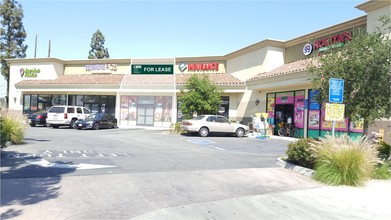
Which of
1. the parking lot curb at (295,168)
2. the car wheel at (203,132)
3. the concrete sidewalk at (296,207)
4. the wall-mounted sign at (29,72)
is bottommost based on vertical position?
the concrete sidewalk at (296,207)

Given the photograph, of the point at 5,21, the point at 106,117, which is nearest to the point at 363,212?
the point at 106,117

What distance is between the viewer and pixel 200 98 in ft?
78.1

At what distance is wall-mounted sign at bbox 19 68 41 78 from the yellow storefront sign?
106 feet

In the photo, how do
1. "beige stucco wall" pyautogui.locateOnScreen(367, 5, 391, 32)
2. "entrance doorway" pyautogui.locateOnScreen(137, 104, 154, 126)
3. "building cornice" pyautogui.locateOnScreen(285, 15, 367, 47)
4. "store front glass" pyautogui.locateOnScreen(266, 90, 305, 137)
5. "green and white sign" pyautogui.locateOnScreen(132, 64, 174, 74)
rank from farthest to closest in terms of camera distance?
1. "green and white sign" pyautogui.locateOnScreen(132, 64, 174, 74)
2. "entrance doorway" pyautogui.locateOnScreen(137, 104, 154, 126)
3. "store front glass" pyautogui.locateOnScreen(266, 90, 305, 137)
4. "building cornice" pyautogui.locateOnScreen(285, 15, 367, 47)
5. "beige stucco wall" pyautogui.locateOnScreen(367, 5, 391, 32)

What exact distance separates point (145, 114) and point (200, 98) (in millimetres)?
9172

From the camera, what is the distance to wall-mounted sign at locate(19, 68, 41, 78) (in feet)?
111

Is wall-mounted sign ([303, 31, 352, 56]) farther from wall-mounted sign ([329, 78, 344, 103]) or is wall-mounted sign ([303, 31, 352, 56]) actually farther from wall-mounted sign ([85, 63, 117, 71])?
wall-mounted sign ([85, 63, 117, 71])

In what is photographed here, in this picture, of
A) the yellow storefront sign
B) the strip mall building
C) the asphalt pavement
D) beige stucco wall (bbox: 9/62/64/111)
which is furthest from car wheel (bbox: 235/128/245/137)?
beige stucco wall (bbox: 9/62/64/111)

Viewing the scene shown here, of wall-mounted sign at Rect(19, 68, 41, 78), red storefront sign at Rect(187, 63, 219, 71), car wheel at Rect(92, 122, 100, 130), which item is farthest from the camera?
wall-mounted sign at Rect(19, 68, 41, 78)

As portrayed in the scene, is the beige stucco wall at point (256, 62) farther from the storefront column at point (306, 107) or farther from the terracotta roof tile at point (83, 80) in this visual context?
the terracotta roof tile at point (83, 80)

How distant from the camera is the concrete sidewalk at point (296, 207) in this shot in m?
5.38

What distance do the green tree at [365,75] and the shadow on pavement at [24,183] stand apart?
826cm

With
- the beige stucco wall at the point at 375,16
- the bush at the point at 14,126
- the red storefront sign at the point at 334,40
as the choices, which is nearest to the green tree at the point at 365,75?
the beige stucco wall at the point at 375,16

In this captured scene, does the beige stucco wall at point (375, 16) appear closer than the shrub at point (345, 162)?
No
